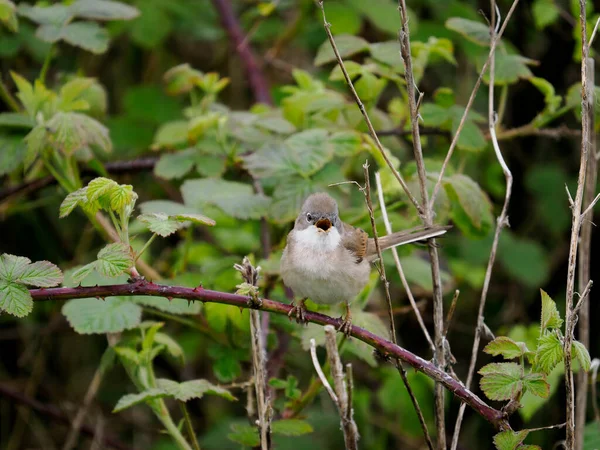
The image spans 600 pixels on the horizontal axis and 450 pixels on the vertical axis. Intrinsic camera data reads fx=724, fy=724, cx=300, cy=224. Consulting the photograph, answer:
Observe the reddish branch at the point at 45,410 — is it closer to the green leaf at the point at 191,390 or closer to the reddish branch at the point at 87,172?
the reddish branch at the point at 87,172

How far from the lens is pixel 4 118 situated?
2869 mm

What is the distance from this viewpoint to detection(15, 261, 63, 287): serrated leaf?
1854 mm

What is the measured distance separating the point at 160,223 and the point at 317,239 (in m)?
0.93

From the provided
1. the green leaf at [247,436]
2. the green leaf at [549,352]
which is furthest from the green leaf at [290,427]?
the green leaf at [549,352]

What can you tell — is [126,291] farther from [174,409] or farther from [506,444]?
[174,409]

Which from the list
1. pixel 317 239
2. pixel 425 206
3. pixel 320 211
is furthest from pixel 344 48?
pixel 425 206

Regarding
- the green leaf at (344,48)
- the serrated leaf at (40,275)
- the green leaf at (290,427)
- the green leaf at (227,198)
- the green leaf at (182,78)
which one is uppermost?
the green leaf at (344,48)

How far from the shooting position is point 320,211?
274cm

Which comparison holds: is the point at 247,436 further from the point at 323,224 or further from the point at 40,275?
the point at 40,275

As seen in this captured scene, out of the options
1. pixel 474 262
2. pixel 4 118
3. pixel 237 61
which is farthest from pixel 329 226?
pixel 237 61

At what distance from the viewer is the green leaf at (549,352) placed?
1.78 m

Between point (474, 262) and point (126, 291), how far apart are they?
9.66 feet

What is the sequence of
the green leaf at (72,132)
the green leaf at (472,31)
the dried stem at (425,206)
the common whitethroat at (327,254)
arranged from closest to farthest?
the dried stem at (425,206) → the common whitethroat at (327,254) → the green leaf at (72,132) → the green leaf at (472,31)

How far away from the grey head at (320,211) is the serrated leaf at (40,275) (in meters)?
1.09
